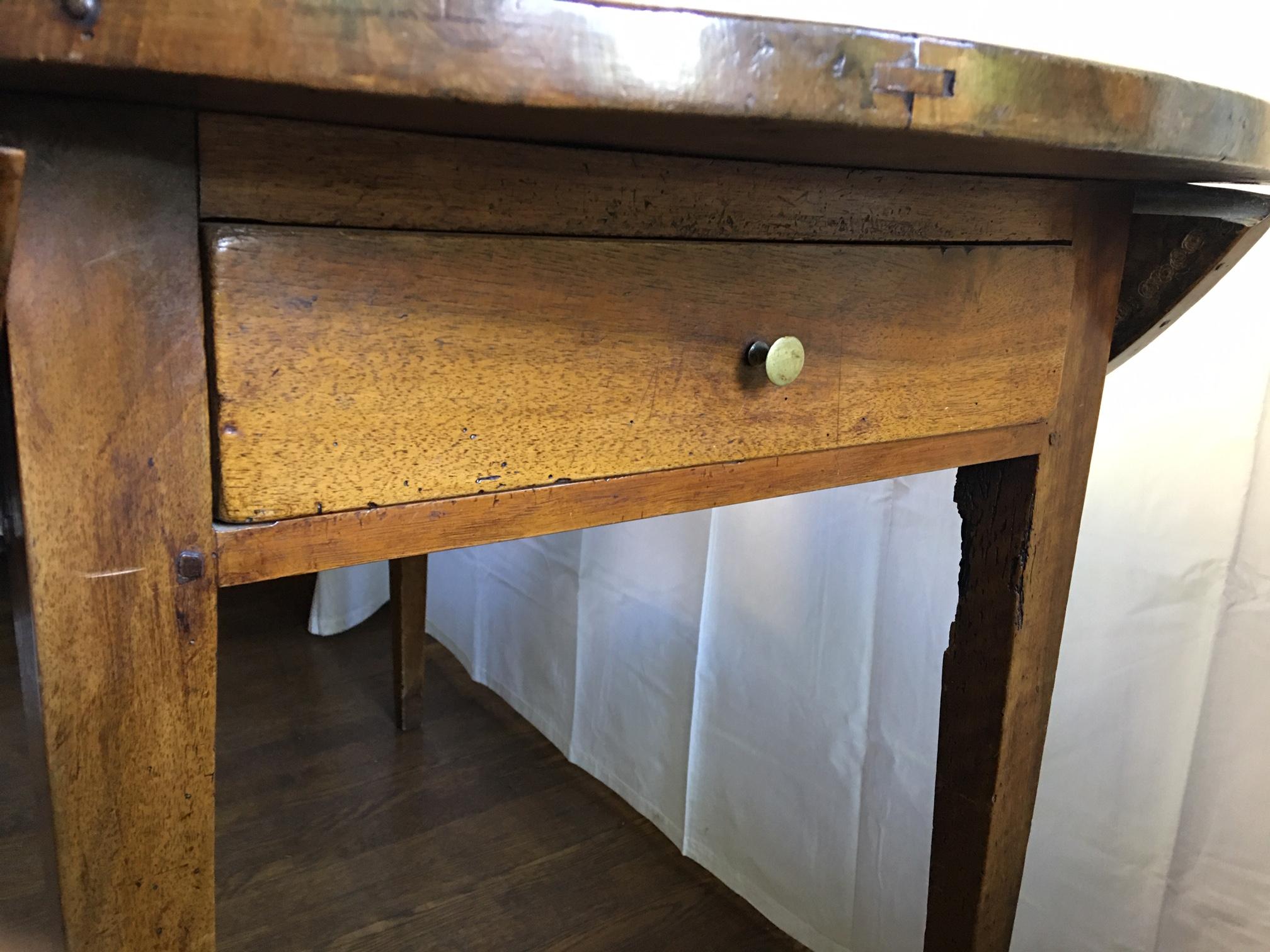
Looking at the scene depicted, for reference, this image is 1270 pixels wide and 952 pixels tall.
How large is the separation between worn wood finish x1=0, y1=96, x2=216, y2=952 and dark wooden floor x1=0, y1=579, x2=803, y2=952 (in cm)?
73

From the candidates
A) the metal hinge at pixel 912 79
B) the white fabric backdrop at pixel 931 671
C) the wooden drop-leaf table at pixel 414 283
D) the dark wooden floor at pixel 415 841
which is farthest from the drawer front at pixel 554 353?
the dark wooden floor at pixel 415 841

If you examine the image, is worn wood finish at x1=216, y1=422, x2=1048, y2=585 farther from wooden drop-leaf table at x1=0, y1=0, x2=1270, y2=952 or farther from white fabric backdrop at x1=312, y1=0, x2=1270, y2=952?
white fabric backdrop at x1=312, y1=0, x2=1270, y2=952

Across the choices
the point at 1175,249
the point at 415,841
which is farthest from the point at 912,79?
the point at 415,841

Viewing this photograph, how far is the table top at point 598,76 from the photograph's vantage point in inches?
9.0

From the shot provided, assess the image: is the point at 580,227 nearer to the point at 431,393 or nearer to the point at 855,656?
the point at 431,393

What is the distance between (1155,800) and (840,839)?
333 mm

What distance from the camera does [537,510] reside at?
1.27 feet

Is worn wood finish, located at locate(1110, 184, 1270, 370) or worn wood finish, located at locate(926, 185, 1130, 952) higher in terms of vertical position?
worn wood finish, located at locate(1110, 184, 1270, 370)

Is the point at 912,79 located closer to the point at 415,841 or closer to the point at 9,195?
the point at 9,195

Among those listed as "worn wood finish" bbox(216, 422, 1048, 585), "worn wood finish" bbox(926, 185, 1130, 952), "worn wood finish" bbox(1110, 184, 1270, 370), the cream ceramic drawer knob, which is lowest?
"worn wood finish" bbox(926, 185, 1130, 952)

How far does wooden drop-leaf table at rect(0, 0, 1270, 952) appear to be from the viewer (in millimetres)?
257

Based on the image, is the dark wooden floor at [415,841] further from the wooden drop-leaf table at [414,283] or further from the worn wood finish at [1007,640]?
the wooden drop-leaf table at [414,283]

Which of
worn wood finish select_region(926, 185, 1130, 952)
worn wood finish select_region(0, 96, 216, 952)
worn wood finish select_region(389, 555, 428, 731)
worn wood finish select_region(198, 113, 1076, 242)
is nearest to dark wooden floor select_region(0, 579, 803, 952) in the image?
worn wood finish select_region(389, 555, 428, 731)

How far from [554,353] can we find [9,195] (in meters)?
0.19
